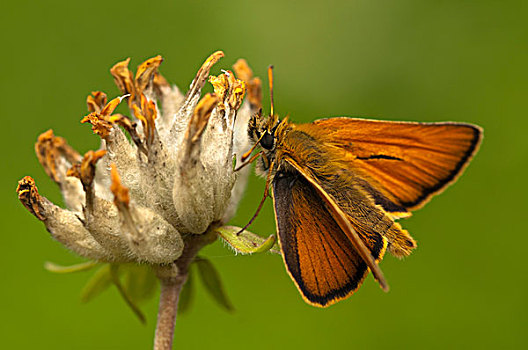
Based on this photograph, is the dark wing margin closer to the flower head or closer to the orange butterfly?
the orange butterfly

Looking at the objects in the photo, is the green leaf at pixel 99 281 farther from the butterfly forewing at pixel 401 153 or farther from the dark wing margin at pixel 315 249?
the butterfly forewing at pixel 401 153

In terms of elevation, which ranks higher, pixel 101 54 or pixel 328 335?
pixel 101 54

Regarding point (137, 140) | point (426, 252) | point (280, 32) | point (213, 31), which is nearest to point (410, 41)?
point (280, 32)

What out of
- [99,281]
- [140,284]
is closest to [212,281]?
[140,284]

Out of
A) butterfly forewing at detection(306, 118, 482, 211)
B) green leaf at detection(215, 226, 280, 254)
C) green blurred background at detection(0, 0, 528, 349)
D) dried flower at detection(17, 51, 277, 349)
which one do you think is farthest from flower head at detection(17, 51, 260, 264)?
green blurred background at detection(0, 0, 528, 349)

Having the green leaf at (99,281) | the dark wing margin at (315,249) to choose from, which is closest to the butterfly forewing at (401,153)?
Answer: the dark wing margin at (315,249)

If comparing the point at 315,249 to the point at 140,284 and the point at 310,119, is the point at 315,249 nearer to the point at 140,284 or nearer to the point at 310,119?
the point at 140,284

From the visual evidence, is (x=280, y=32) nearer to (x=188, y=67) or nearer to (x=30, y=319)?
(x=188, y=67)
